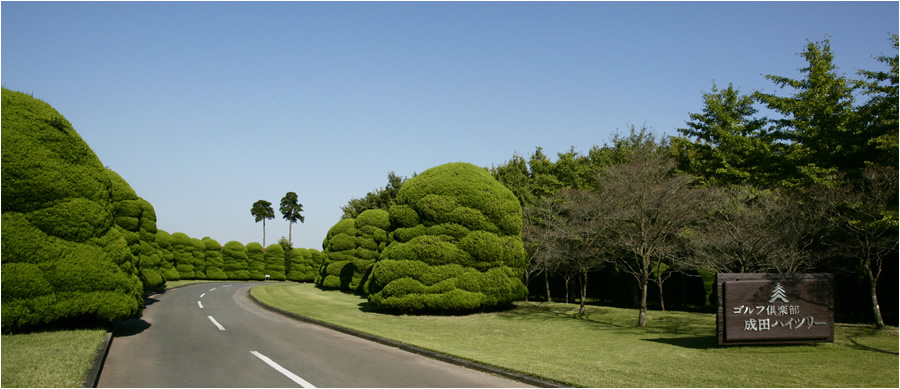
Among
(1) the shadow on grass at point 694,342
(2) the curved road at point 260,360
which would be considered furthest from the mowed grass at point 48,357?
(1) the shadow on grass at point 694,342

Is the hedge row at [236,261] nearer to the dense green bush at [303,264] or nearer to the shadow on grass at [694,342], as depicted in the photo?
the dense green bush at [303,264]

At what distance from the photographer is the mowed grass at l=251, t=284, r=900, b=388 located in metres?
9.53

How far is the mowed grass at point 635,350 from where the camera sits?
953 centimetres

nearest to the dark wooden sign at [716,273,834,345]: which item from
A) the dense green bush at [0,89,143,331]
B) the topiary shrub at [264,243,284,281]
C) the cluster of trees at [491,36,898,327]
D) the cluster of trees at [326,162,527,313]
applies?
the cluster of trees at [491,36,898,327]

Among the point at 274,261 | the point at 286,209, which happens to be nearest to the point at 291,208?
the point at 286,209

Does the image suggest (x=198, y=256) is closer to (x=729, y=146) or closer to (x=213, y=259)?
(x=213, y=259)

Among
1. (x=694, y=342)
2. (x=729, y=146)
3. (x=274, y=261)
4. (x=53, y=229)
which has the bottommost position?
(x=274, y=261)

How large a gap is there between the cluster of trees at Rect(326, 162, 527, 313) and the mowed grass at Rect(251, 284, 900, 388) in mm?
913

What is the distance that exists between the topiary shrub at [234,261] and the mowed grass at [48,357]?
4782 cm

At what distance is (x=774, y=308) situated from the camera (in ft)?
41.8

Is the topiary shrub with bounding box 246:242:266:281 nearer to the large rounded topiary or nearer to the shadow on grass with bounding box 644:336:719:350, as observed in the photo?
the large rounded topiary

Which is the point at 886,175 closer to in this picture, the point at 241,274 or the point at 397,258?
the point at 397,258

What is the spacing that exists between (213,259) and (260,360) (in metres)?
50.4

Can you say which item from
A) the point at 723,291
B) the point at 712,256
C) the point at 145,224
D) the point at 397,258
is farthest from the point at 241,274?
the point at 723,291
